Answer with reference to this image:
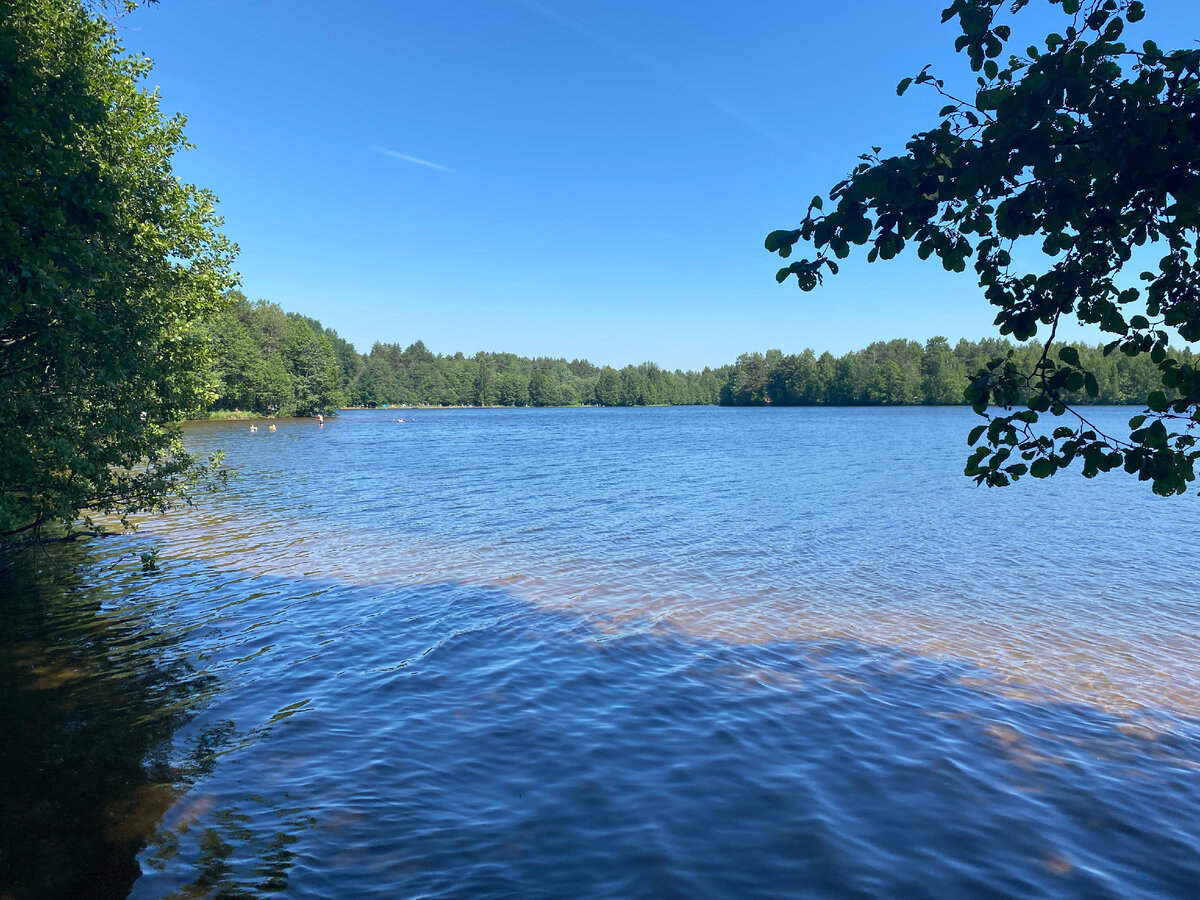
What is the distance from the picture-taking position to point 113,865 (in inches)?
280

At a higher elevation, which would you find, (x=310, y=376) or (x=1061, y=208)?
(x=310, y=376)

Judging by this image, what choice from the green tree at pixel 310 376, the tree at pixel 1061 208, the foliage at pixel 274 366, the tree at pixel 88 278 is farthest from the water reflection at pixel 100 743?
the green tree at pixel 310 376

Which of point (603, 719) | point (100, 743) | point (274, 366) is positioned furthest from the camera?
point (274, 366)

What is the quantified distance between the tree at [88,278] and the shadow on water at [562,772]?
422 centimetres

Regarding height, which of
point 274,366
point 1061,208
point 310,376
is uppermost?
point 274,366

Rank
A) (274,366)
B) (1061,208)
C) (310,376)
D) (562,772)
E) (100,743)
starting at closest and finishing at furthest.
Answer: (1061,208) < (562,772) < (100,743) < (274,366) < (310,376)

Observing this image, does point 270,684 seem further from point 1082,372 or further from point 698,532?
point 698,532

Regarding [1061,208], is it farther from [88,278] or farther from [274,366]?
[274,366]

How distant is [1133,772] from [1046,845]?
9.22 feet

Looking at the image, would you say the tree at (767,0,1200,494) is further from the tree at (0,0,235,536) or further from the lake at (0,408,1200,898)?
the tree at (0,0,235,536)

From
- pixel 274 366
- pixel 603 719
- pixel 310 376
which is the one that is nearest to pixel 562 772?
pixel 603 719

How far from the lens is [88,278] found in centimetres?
1137

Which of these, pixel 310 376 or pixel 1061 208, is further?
pixel 310 376

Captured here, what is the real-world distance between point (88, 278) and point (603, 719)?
11.1 meters
